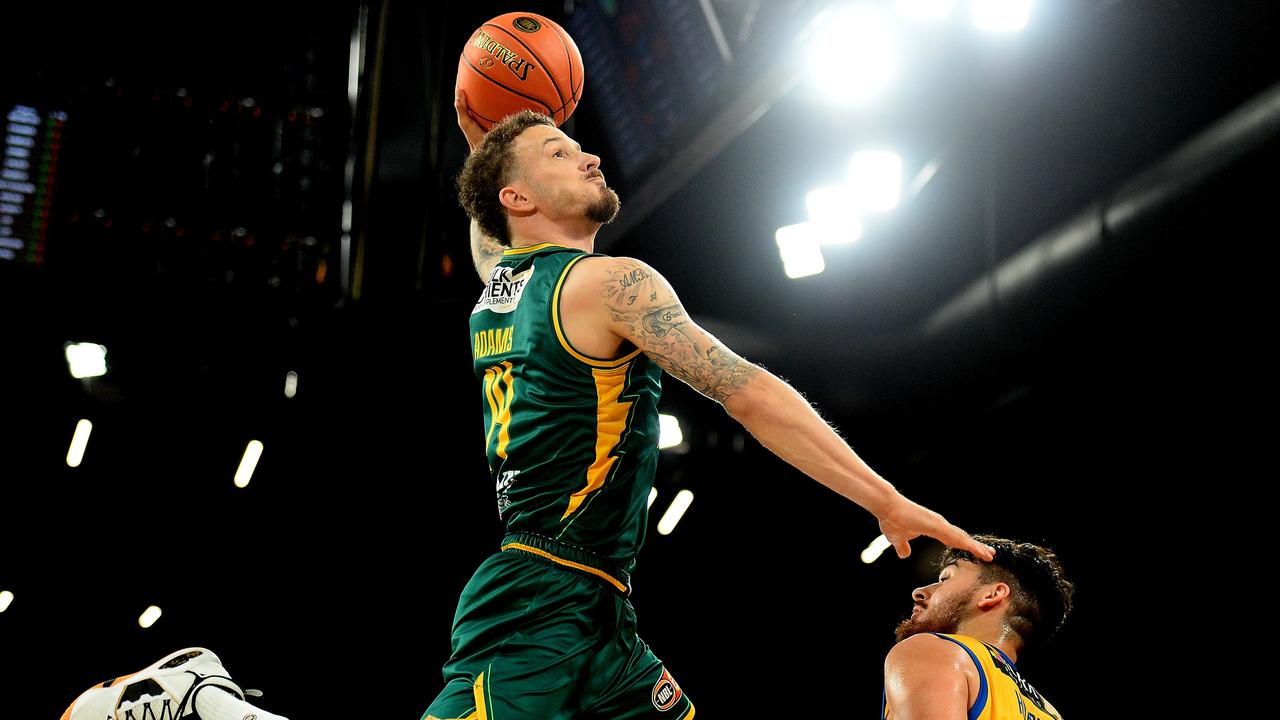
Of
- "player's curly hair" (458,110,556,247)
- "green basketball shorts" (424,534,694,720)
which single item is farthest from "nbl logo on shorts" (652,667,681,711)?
"player's curly hair" (458,110,556,247)

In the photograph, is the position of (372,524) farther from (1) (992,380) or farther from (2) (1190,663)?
(2) (1190,663)

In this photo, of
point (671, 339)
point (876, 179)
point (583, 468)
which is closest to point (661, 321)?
→ point (671, 339)

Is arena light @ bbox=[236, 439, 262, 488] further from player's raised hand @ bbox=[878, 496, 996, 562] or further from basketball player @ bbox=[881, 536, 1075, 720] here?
player's raised hand @ bbox=[878, 496, 996, 562]

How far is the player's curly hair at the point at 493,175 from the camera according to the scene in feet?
7.82

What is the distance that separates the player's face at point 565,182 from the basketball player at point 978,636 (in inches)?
55.8

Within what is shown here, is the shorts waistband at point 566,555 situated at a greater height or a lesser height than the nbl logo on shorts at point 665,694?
greater

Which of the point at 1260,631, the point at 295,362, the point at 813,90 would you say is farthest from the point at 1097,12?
the point at 295,362

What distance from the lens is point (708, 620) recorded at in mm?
10398

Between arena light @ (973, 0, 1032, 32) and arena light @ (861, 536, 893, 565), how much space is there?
5.24m

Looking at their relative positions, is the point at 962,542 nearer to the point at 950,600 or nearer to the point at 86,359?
the point at 950,600

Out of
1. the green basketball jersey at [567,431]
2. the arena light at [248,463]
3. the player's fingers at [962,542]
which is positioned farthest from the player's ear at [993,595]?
the arena light at [248,463]

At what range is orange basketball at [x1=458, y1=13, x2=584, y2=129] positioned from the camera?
297cm

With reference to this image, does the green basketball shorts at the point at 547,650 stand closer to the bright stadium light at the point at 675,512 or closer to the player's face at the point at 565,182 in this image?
the player's face at the point at 565,182

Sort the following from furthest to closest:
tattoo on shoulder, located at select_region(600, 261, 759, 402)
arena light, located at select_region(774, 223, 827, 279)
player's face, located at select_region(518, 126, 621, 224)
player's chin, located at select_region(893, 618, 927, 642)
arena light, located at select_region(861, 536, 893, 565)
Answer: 1. arena light, located at select_region(861, 536, 893, 565)
2. arena light, located at select_region(774, 223, 827, 279)
3. player's chin, located at select_region(893, 618, 927, 642)
4. player's face, located at select_region(518, 126, 621, 224)
5. tattoo on shoulder, located at select_region(600, 261, 759, 402)
